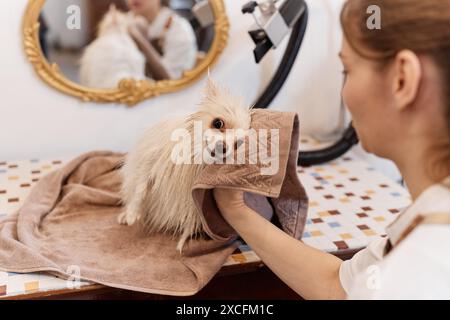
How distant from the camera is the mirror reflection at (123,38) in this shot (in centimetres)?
153

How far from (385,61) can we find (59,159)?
1301 millimetres

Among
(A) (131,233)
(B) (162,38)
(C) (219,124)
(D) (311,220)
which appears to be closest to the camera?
(C) (219,124)

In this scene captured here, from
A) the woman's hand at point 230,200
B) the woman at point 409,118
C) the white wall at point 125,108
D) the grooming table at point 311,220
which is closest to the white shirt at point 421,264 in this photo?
the woman at point 409,118

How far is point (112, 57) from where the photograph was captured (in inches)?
62.9

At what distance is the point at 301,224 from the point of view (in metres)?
1.22

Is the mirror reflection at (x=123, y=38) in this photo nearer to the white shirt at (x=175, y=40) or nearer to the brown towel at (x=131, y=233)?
the white shirt at (x=175, y=40)

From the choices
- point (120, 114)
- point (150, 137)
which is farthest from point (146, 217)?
point (120, 114)

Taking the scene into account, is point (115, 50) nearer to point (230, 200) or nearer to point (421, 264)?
point (230, 200)

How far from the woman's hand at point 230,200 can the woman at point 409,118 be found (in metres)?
0.33

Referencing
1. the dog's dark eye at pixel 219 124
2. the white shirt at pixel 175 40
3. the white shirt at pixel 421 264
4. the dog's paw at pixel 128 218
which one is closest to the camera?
the white shirt at pixel 421 264

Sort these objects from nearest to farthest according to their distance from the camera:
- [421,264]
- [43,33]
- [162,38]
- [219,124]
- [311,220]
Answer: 1. [421,264]
2. [219,124]
3. [311,220]
4. [43,33]
5. [162,38]

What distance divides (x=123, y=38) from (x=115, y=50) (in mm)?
48

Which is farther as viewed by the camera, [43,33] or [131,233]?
[43,33]

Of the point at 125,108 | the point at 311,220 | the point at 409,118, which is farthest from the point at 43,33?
the point at 409,118
